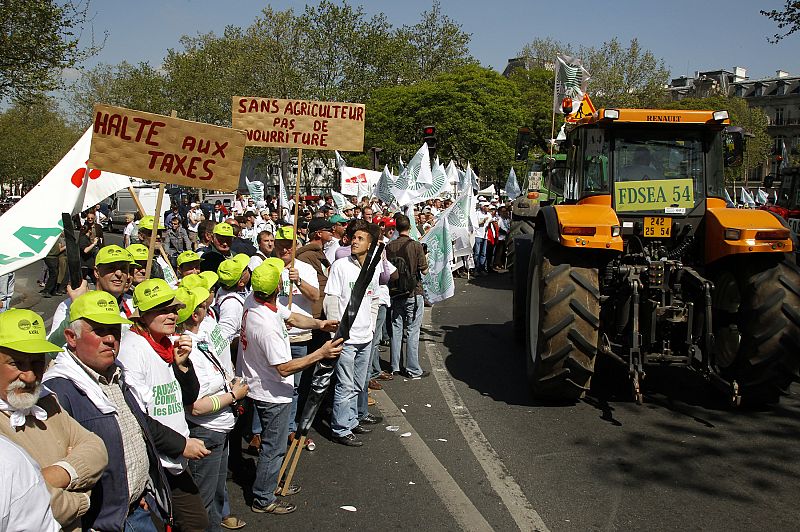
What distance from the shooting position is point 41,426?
2633 millimetres

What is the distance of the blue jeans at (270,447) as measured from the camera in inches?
196

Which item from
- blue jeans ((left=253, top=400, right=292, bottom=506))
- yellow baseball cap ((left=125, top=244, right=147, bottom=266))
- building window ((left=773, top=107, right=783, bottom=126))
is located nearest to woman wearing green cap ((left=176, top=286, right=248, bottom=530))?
blue jeans ((left=253, top=400, right=292, bottom=506))

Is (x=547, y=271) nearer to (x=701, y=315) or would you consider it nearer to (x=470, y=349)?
(x=701, y=315)

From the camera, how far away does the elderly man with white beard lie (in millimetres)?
2512

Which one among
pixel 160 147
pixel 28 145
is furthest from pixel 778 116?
pixel 160 147

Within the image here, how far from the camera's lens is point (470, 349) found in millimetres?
9969

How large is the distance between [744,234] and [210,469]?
492 centimetres

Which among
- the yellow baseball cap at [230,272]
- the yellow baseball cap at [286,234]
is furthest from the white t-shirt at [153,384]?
the yellow baseball cap at [286,234]

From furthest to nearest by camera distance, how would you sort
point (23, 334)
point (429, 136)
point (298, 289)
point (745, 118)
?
point (745, 118) < point (429, 136) < point (298, 289) < point (23, 334)

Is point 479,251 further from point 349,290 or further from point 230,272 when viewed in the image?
point 230,272

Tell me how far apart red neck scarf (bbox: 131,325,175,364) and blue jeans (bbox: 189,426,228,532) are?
1.98 ft

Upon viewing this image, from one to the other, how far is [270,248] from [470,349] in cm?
303

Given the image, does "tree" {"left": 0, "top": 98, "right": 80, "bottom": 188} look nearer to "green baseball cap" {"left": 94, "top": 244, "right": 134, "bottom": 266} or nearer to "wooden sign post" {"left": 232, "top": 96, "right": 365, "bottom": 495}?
"wooden sign post" {"left": 232, "top": 96, "right": 365, "bottom": 495}

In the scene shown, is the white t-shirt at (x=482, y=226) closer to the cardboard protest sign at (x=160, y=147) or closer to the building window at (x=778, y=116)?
the cardboard protest sign at (x=160, y=147)
